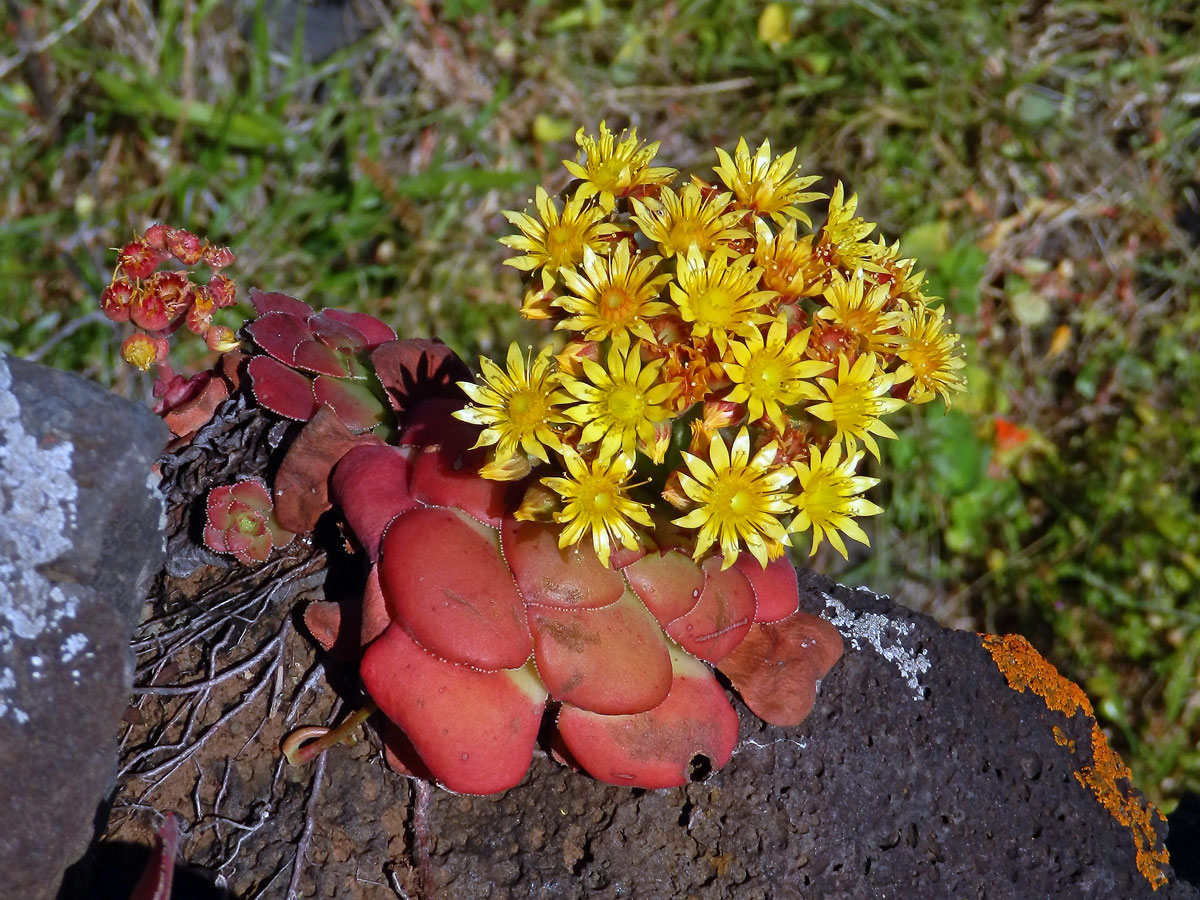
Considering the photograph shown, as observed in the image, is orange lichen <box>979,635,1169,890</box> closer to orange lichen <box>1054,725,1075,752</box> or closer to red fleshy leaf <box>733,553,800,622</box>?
orange lichen <box>1054,725,1075,752</box>

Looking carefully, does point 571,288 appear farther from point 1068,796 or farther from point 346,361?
point 1068,796

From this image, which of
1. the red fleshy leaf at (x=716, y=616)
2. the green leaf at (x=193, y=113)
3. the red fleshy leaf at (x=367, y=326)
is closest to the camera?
the red fleshy leaf at (x=716, y=616)

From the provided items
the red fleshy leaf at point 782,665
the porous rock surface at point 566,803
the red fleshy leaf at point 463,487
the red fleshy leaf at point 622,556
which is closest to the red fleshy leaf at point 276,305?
the porous rock surface at point 566,803

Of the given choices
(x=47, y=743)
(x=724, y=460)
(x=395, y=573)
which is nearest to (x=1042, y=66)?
(x=724, y=460)

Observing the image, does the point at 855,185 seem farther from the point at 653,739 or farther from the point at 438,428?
the point at 653,739

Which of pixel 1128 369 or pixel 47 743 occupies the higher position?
pixel 47 743

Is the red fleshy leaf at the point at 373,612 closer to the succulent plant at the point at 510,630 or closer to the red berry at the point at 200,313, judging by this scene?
the succulent plant at the point at 510,630

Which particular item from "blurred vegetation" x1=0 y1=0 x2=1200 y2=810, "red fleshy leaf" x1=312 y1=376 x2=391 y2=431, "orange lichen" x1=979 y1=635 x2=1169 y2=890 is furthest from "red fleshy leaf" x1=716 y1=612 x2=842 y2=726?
"blurred vegetation" x1=0 y1=0 x2=1200 y2=810

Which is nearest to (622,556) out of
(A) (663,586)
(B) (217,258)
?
(A) (663,586)
